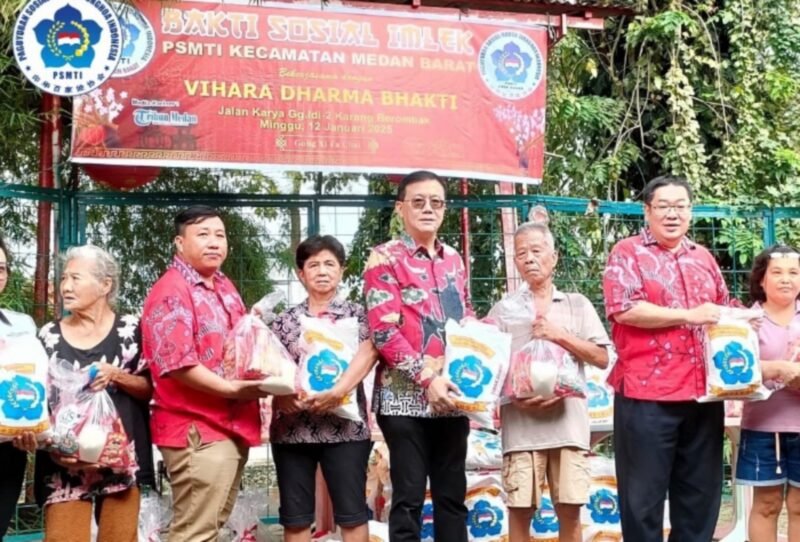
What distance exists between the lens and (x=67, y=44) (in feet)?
17.5

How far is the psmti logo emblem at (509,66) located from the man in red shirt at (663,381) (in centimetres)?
315

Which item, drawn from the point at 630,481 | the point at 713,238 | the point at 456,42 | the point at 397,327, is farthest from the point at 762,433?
the point at 456,42

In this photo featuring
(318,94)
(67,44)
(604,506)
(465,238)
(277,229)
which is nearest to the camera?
(604,506)

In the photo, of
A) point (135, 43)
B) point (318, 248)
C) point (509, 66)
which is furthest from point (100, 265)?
point (509, 66)

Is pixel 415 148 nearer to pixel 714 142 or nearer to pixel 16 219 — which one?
pixel 16 219

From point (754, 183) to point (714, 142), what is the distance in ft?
2.88

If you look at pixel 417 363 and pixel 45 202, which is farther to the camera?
pixel 45 202

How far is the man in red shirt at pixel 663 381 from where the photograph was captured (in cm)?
389

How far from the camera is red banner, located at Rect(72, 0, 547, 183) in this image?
618 cm

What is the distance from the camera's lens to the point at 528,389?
4066mm

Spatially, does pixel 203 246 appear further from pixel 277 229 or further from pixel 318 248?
pixel 277 229

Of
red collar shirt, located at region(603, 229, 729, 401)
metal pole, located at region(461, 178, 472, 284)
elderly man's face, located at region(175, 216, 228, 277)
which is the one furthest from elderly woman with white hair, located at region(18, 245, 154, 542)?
metal pole, located at region(461, 178, 472, 284)

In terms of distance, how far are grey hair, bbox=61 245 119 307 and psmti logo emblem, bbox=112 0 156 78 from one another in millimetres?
2488

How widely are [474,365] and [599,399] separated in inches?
58.2
